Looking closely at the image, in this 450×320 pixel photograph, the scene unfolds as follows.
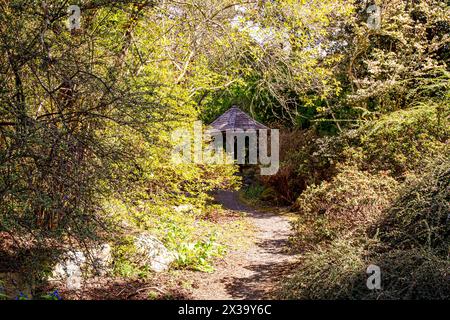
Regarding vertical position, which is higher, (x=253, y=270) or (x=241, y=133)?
(x=241, y=133)

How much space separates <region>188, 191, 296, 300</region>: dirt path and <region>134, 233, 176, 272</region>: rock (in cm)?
62

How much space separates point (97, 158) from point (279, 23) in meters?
4.75

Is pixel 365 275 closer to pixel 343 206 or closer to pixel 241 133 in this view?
pixel 343 206

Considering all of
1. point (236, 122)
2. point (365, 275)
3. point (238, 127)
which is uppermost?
point (236, 122)

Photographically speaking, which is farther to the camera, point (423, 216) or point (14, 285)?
point (423, 216)

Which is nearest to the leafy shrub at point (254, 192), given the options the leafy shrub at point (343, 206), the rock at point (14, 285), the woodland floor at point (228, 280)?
the woodland floor at point (228, 280)

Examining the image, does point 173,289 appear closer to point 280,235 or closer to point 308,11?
point 280,235

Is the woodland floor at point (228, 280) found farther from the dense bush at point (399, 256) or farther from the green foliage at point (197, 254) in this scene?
the dense bush at point (399, 256)

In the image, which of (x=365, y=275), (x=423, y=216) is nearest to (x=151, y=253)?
(x=365, y=275)

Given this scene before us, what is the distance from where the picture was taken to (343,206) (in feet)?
22.6

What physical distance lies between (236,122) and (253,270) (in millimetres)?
11114

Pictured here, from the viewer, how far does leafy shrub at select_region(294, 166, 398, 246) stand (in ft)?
21.5

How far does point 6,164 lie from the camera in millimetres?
4199
